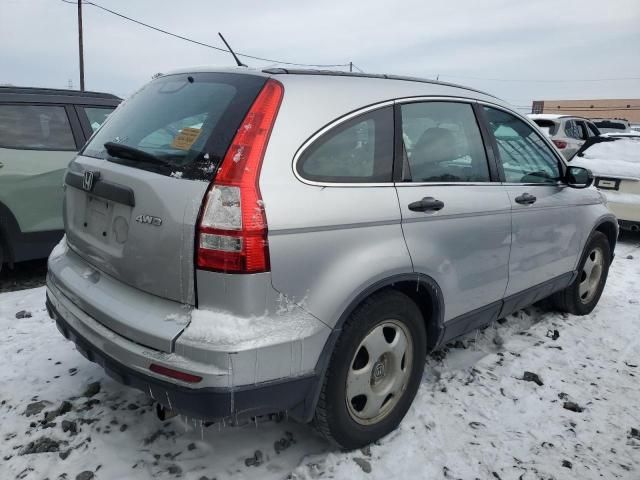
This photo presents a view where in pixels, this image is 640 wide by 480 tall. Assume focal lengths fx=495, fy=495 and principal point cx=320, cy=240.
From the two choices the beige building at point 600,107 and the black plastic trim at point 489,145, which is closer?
the black plastic trim at point 489,145

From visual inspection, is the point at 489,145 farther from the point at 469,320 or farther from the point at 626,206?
the point at 626,206

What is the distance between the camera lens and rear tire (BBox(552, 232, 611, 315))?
420 cm

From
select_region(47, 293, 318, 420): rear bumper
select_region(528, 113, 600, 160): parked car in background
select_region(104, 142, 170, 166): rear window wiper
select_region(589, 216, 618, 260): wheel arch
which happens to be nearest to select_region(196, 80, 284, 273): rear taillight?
select_region(104, 142, 170, 166): rear window wiper

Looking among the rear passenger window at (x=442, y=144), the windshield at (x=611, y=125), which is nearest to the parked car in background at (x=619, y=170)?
the rear passenger window at (x=442, y=144)

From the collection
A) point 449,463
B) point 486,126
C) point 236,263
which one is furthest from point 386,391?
point 486,126

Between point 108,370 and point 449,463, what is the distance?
5.36 feet

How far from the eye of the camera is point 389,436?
2561mm

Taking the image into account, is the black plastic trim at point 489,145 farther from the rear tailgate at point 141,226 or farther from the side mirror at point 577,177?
the rear tailgate at point 141,226

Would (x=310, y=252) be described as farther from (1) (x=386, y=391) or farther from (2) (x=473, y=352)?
(2) (x=473, y=352)

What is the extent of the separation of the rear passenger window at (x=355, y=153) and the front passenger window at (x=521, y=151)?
1086 millimetres

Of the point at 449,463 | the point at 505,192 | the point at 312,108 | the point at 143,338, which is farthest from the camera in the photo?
the point at 505,192

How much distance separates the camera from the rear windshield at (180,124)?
193cm

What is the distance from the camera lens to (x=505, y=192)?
2998 millimetres

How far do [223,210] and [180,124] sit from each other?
2.06 feet
